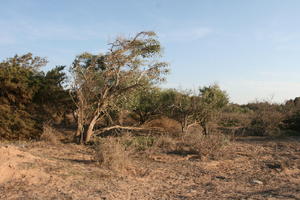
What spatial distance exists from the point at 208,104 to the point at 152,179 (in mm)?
8598

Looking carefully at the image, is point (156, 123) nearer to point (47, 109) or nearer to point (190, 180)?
point (47, 109)

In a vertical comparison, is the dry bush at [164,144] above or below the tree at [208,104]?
below

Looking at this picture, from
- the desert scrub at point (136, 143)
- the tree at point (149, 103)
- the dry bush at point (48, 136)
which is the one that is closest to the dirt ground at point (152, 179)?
the desert scrub at point (136, 143)

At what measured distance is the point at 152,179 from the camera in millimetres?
6387

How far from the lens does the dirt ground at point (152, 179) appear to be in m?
5.16

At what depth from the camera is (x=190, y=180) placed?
646 centimetres

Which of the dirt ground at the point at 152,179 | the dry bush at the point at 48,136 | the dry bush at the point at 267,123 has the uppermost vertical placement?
the dry bush at the point at 267,123

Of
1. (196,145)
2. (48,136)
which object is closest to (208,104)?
(196,145)

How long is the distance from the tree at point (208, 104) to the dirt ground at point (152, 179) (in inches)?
230

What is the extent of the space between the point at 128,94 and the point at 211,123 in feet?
16.3

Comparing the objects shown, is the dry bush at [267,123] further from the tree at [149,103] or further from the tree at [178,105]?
the tree at [149,103]

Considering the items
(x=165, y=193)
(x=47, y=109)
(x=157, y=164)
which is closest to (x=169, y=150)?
(x=157, y=164)

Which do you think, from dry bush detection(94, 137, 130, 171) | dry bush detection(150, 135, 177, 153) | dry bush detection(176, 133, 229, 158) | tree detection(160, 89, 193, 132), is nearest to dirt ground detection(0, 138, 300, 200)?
dry bush detection(94, 137, 130, 171)

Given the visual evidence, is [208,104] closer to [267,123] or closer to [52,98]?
[267,123]
